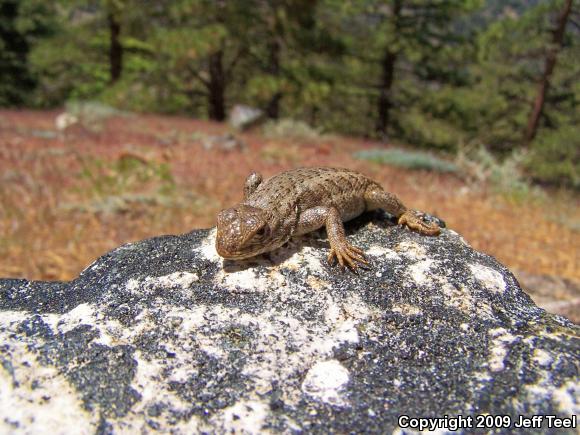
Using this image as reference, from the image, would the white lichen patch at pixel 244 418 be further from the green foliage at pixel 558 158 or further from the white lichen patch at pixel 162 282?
the green foliage at pixel 558 158

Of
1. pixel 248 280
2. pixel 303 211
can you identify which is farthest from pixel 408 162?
pixel 248 280

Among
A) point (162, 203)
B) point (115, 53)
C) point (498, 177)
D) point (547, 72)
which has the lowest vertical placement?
point (498, 177)

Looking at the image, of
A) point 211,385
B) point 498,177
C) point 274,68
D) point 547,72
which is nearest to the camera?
point 211,385

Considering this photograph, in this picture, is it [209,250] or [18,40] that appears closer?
[209,250]

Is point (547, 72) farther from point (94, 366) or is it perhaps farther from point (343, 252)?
point (94, 366)

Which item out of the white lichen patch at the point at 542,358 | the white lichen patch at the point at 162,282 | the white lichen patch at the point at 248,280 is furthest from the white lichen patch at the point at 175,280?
the white lichen patch at the point at 542,358

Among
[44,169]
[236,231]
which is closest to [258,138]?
[44,169]

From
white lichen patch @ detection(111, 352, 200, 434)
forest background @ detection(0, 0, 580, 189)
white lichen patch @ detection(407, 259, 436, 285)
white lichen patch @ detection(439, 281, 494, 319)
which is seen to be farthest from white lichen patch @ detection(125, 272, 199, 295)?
forest background @ detection(0, 0, 580, 189)
